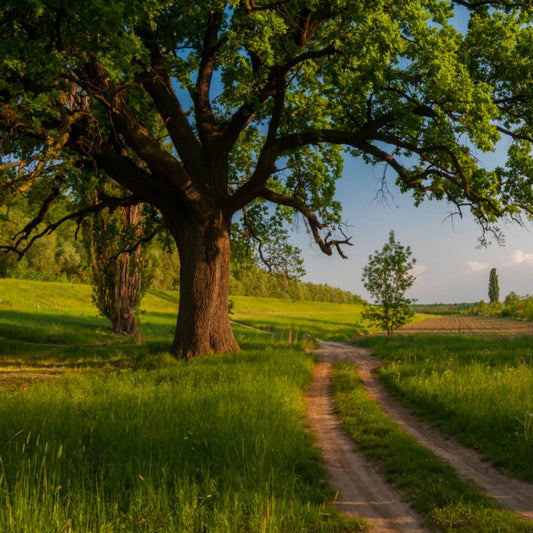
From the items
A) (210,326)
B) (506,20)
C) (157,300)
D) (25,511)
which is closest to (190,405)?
(25,511)

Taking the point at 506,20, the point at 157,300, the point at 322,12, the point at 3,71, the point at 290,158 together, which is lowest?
the point at 157,300

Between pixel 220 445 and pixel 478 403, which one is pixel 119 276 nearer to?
pixel 220 445

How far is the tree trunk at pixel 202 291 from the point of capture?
1366 centimetres

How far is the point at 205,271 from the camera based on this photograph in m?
13.8

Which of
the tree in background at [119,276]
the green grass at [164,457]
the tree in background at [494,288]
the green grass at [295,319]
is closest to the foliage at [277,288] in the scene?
the green grass at [295,319]

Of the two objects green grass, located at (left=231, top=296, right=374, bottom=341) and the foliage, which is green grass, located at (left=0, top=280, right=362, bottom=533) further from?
green grass, located at (left=231, top=296, right=374, bottom=341)

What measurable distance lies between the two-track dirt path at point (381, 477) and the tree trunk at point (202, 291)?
5.46 meters

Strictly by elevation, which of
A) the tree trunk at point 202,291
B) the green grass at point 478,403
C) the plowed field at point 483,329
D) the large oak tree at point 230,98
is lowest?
the plowed field at point 483,329

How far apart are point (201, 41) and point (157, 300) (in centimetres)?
4706

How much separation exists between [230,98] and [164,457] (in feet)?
41.5

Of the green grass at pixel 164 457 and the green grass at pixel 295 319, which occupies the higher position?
the green grass at pixel 164 457

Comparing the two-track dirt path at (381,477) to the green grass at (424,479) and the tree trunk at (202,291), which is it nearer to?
the green grass at (424,479)

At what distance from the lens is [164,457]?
16.0 ft

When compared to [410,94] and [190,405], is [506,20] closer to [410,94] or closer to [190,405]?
[410,94]
